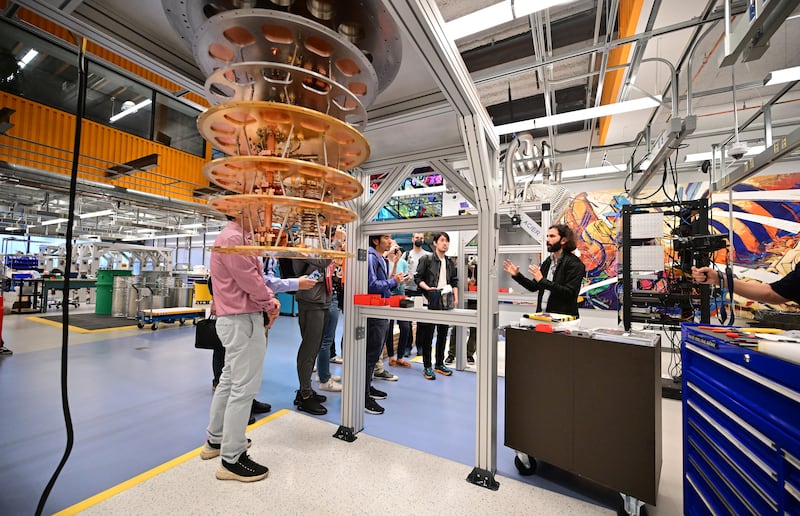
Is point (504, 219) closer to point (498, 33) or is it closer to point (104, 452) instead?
point (498, 33)

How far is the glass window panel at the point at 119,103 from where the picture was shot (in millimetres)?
7168

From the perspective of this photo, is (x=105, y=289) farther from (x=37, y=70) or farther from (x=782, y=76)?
(x=782, y=76)

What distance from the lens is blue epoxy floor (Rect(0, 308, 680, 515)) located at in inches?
77.4

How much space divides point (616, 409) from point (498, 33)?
4.20m

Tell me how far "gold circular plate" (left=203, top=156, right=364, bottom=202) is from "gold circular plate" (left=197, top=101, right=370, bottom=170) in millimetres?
51

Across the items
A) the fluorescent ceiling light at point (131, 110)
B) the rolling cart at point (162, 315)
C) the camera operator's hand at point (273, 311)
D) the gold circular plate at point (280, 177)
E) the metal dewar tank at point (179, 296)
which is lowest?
the rolling cart at point (162, 315)

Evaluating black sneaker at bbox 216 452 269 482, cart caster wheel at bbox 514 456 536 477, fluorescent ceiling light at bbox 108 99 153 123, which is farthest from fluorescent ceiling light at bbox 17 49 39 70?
cart caster wheel at bbox 514 456 536 477

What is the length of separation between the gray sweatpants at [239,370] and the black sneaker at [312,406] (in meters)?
0.93

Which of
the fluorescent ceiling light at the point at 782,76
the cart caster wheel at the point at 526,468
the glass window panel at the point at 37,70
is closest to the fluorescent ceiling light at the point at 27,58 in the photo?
the glass window panel at the point at 37,70

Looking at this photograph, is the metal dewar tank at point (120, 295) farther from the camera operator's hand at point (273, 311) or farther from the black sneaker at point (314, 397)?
the camera operator's hand at point (273, 311)

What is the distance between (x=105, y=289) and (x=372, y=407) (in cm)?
846

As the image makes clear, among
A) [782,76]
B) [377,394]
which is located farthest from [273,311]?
[782,76]

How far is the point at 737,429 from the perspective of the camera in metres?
1.20

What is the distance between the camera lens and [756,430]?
1.09 metres
